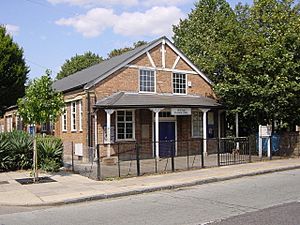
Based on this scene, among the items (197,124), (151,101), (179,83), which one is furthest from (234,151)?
(179,83)

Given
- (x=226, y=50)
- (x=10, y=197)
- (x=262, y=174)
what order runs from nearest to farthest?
(x=10, y=197), (x=262, y=174), (x=226, y=50)

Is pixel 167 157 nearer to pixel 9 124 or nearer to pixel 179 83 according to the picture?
pixel 179 83

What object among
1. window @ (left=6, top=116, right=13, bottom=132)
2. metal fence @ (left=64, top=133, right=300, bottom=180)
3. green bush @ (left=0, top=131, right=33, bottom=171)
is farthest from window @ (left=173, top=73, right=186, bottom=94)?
window @ (left=6, top=116, right=13, bottom=132)

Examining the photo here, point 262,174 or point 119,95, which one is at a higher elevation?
point 119,95

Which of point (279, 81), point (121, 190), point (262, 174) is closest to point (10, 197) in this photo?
point (121, 190)

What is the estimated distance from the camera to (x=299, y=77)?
20.9 meters

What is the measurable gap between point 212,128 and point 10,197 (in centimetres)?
1690

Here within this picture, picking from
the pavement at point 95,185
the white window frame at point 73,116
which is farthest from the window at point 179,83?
the pavement at point 95,185

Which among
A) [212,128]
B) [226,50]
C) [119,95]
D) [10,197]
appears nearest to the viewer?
[10,197]

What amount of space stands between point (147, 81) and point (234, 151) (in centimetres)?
728

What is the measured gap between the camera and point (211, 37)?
31.2 meters

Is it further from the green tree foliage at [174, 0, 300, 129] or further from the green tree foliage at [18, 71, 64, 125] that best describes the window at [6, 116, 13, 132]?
the green tree foliage at [18, 71, 64, 125]

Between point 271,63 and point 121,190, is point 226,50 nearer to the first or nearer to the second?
point 271,63

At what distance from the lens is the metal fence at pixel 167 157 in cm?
1639
